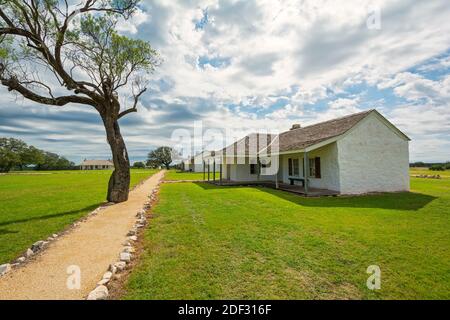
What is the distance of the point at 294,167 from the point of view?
17.6m

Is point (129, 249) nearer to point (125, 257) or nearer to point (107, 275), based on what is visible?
point (125, 257)

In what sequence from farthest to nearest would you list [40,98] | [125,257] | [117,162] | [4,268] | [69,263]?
[117,162] < [40,98] < [125,257] < [69,263] < [4,268]

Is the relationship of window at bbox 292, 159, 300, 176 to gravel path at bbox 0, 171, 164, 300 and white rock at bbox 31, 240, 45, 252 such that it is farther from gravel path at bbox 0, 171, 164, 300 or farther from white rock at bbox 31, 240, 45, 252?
white rock at bbox 31, 240, 45, 252

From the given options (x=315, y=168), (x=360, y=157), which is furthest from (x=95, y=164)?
(x=360, y=157)

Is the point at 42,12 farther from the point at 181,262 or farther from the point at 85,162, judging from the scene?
the point at 85,162

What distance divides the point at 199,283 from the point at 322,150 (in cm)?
1268

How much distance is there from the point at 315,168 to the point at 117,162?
39.0 feet

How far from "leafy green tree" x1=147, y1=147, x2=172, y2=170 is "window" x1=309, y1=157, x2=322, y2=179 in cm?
8249

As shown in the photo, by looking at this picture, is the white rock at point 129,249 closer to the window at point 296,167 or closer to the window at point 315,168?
the window at point 315,168

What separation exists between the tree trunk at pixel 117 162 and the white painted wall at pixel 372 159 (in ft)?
37.6

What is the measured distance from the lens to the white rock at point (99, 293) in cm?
327

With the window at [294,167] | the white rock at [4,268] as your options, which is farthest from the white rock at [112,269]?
the window at [294,167]

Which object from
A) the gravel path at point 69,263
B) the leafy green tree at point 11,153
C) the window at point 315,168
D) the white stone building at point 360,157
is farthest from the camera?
the leafy green tree at point 11,153

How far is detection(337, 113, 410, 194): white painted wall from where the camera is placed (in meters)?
12.8
